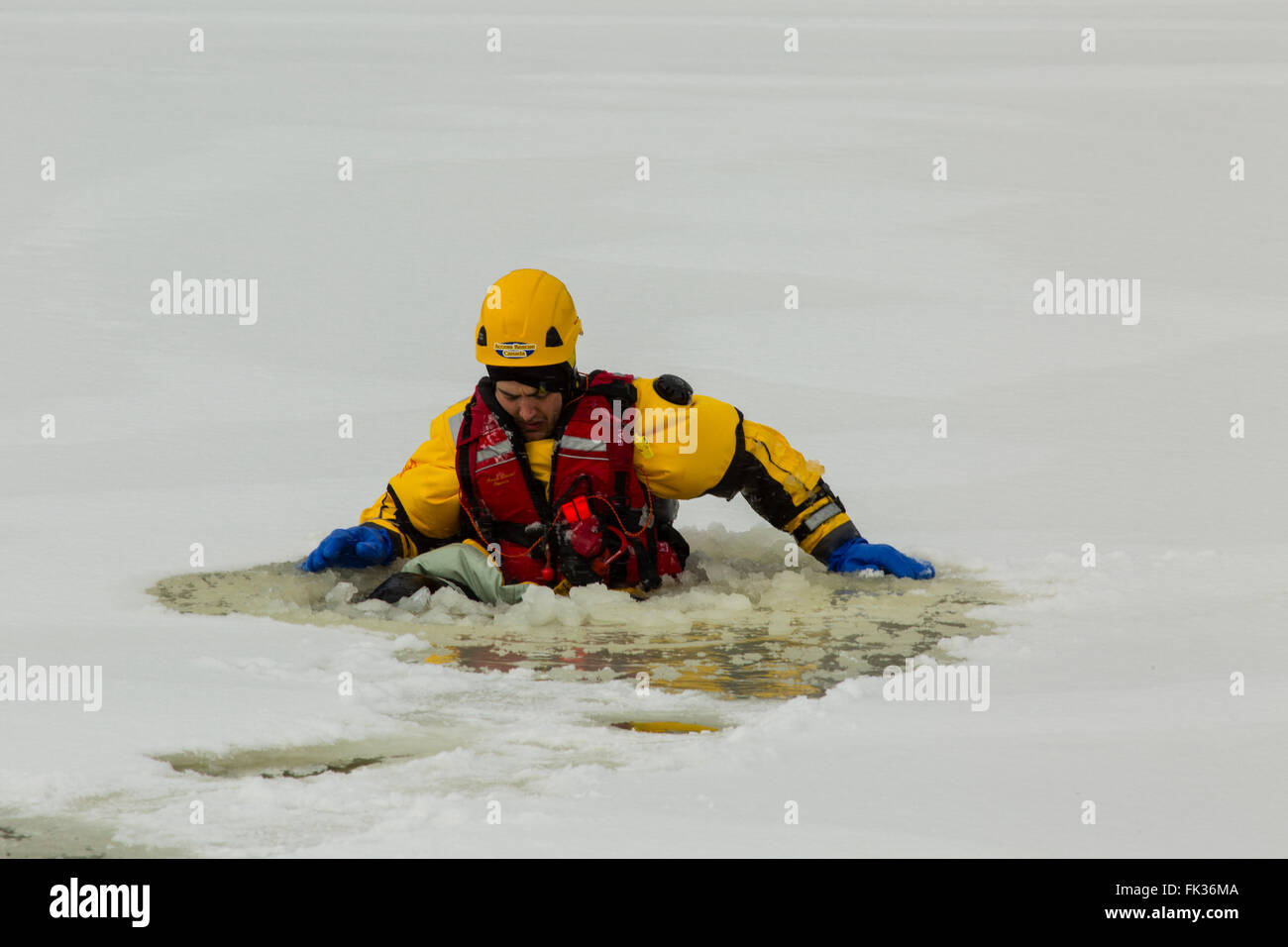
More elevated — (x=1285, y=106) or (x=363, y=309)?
(x=1285, y=106)

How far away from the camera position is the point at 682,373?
9.06m

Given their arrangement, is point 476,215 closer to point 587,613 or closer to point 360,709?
point 587,613

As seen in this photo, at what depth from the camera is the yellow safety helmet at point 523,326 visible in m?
5.53

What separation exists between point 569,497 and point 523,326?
0.59 meters

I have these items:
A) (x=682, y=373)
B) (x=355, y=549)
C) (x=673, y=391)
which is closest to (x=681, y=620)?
(x=673, y=391)

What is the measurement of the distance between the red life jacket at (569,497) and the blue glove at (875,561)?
2.11ft

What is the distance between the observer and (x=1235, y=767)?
3.85 m

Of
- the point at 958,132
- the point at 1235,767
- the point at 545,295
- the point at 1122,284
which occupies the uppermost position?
the point at 958,132

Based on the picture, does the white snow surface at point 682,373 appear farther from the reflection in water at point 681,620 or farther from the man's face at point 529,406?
the man's face at point 529,406

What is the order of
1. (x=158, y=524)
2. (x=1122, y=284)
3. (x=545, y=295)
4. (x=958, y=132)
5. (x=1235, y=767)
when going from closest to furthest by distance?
(x=1235, y=767) → (x=545, y=295) → (x=158, y=524) → (x=1122, y=284) → (x=958, y=132)

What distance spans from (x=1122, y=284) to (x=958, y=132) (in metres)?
4.25

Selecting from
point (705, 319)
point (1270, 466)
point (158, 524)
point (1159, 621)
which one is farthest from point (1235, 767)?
point (705, 319)

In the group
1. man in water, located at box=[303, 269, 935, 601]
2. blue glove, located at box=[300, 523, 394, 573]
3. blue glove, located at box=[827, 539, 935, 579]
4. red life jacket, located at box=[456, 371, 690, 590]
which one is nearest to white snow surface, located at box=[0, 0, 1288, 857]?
blue glove, located at box=[827, 539, 935, 579]

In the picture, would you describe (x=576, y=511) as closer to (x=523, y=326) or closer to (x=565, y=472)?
(x=565, y=472)
